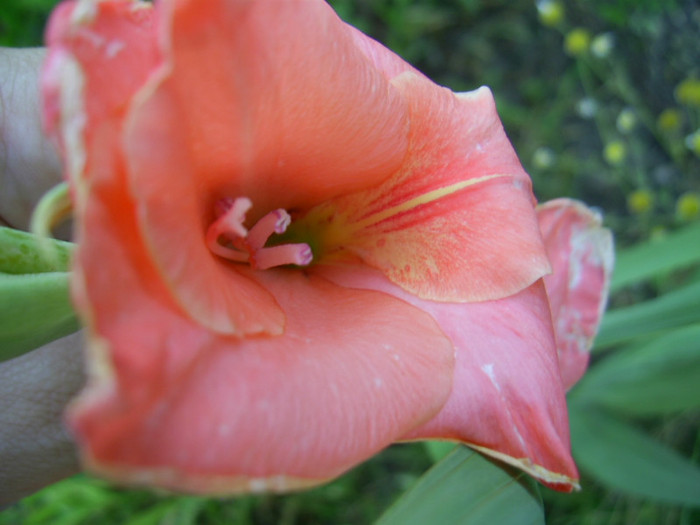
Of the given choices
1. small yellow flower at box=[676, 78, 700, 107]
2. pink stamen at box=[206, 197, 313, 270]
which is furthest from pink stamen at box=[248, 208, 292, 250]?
small yellow flower at box=[676, 78, 700, 107]

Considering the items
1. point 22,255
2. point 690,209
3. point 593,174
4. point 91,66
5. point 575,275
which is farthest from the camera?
point 593,174

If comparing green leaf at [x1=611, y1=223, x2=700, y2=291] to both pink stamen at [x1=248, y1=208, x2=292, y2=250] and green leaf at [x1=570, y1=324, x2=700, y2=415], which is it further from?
pink stamen at [x1=248, y1=208, x2=292, y2=250]

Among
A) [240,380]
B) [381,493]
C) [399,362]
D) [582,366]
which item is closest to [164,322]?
[240,380]

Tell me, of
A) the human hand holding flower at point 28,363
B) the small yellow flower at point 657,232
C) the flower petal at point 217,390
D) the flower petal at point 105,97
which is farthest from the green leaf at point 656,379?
the human hand holding flower at point 28,363

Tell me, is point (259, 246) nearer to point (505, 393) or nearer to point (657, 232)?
point (505, 393)

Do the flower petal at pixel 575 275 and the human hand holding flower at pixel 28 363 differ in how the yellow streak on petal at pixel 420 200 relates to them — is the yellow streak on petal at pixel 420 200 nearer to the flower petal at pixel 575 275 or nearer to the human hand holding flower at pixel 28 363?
the flower petal at pixel 575 275

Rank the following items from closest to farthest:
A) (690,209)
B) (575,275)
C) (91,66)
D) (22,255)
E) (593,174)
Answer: (91,66)
(22,255)
(575,275)
(690,209)
(593,174)

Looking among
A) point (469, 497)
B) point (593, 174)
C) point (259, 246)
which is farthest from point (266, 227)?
point (593, 174)
